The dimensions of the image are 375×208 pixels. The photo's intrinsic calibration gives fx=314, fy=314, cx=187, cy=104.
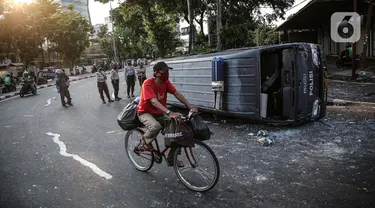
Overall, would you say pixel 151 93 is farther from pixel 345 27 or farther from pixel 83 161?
pixel 345 27

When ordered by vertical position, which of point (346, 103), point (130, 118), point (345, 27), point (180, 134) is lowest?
point (346, 103)

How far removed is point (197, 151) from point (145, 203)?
853mm

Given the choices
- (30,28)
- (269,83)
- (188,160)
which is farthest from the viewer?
(30,28)

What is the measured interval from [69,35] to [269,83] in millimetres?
42289

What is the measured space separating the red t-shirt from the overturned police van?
9.98 feet

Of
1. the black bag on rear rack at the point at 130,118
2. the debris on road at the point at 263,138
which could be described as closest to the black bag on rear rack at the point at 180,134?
the black bag on rear rack at the point at 130,118

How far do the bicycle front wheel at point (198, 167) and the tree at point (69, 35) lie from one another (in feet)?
132

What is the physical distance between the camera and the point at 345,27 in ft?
61.3

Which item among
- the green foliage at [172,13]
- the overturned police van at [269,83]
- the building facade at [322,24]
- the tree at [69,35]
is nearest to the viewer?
the overturned police van at [269,83]

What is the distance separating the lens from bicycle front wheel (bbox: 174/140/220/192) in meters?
3.69

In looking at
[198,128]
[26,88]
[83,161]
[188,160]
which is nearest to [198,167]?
[188,160]

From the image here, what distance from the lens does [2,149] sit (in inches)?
258

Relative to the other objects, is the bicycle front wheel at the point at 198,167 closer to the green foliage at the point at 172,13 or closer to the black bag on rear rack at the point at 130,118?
the black bag on rear rack at the point at 130,118

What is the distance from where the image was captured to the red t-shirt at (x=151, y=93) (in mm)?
3936
